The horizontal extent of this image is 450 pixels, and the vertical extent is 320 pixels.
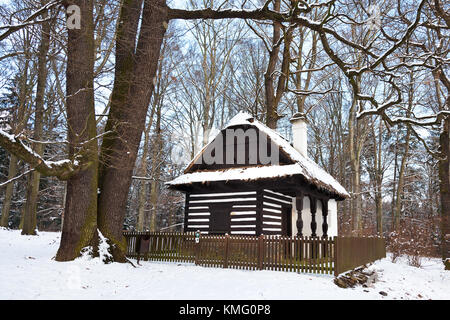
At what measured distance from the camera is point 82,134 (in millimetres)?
9211

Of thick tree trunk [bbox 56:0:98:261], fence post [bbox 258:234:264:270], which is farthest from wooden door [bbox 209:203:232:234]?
thick tree trunk [bbox 56:0:98:261]

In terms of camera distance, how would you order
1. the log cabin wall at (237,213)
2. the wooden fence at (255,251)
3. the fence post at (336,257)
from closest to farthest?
the fence post at (336,257) → the wooden fence at (255,251) → the log cabin wall at (237,213)

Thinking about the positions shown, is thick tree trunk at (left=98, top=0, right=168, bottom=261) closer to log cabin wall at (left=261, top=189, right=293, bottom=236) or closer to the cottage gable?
the cottage gable

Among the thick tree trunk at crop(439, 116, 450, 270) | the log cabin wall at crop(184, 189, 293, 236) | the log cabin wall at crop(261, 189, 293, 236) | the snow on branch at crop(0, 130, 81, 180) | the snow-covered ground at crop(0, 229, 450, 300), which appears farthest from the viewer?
the thick tree trunk at crop(439, 116, 450, 270)

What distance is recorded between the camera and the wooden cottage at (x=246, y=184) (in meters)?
13.4

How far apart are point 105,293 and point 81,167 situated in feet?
13.0

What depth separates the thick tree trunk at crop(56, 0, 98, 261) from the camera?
909 cm

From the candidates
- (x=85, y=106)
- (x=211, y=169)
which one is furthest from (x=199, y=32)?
(x=85, y=106)

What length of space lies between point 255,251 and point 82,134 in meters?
6.25

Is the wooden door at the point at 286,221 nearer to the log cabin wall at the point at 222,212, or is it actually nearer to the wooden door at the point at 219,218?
the log cabin wall at the point at 222,212

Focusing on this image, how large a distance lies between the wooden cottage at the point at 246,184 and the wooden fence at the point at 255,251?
8.13ft

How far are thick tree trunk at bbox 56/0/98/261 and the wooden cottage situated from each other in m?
5.40

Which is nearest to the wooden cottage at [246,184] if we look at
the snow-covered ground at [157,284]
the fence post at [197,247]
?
the fence post at [197,247]
